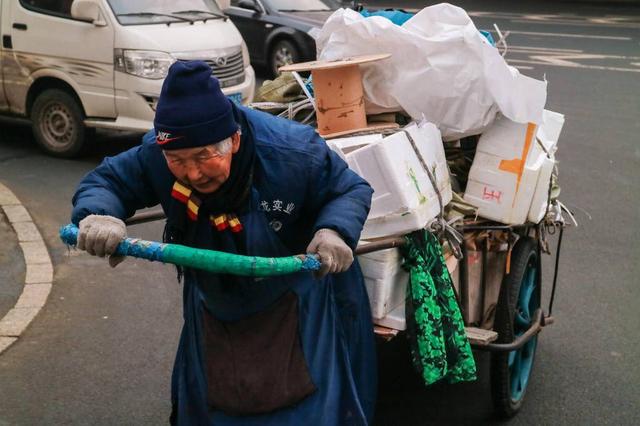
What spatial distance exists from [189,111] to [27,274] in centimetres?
356

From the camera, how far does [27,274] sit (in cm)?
546

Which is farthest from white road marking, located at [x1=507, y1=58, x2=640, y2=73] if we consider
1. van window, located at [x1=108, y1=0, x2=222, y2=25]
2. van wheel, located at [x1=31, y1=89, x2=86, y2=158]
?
van wheel, located at [x1=31, y1=89, x2=86, y2=158]

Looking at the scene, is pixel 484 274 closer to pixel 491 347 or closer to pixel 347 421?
pixel 491 347

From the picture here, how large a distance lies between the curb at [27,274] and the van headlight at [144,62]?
170 centimetres

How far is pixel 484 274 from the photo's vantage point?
3.89 m

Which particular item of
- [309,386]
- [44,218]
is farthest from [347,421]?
[44,218]

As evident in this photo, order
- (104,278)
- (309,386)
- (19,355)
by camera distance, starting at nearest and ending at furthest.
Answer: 1. (309,386)
2. (19,355)
3. (104,278)

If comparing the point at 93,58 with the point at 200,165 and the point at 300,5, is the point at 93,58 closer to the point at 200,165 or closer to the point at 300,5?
the point at 300,5

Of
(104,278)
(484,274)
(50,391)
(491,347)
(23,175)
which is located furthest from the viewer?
(23,175)

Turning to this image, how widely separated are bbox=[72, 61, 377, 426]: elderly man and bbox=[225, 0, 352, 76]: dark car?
10106mm

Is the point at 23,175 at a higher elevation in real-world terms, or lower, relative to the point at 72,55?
lower

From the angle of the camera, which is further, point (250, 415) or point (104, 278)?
Answer: point (104, 278)

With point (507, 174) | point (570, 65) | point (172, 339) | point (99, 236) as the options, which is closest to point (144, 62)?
point (172, 339)

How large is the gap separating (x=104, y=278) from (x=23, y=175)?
110 inches
